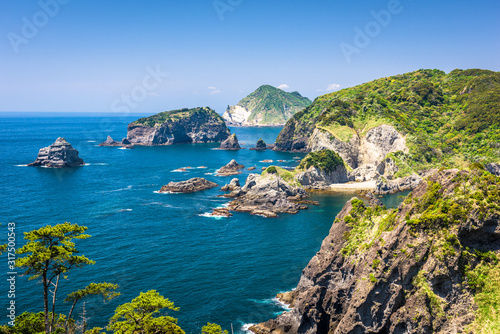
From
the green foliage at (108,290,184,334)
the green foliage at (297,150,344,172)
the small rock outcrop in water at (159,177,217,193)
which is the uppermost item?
the green foliage at (297,150,344,172)

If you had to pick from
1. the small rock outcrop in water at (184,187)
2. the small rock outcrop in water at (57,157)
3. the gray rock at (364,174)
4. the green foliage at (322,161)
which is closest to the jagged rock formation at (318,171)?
the green foliage at (322,161)

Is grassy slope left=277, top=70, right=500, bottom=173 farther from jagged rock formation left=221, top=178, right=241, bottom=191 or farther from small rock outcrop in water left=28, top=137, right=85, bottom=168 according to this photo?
small rock outcrop in water left=28, top=137, right=85, bottom=168

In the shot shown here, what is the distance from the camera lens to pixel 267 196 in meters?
124

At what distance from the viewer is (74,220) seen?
101188 mm

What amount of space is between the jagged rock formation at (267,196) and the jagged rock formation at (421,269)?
60069mm

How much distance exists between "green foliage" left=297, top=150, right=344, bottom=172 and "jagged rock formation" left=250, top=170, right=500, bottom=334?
94.8m

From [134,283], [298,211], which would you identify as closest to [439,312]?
[134,283]

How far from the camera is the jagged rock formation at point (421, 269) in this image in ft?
135

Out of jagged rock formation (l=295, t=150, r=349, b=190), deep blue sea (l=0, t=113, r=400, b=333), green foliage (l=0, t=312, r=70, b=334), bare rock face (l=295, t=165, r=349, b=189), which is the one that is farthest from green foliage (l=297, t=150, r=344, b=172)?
green foliage (l=0, t=312, r=70, b=334)

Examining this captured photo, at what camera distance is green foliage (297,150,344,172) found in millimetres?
146750

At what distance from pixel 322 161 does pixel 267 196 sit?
36893 mm

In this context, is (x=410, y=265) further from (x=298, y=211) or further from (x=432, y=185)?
(x=298, y=211)

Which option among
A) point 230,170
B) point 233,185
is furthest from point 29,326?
point 230,170

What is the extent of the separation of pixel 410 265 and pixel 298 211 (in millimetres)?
72457
